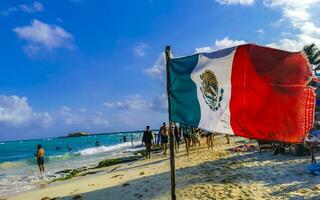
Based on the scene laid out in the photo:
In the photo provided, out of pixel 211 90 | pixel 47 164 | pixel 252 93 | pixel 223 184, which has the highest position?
pixel 211 90

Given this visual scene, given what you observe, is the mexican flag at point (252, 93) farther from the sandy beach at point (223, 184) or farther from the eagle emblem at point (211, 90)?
the sandy beach at point (223, 184)

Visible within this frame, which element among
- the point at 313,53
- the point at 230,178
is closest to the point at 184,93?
the point at 230,178

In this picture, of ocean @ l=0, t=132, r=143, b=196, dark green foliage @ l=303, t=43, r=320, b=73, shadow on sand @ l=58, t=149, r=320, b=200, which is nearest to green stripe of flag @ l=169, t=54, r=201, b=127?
shadow on sand @ l=58, t=149, r=320, b=200

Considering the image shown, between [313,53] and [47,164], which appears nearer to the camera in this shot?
[47,164]

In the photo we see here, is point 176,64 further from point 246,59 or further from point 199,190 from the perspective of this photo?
point 199,190

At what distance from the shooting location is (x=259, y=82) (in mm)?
5566

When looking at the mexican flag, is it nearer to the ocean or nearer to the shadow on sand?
the shadow on sand

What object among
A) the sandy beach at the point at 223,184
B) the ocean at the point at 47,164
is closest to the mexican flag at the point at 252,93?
the sandy beach at the point at 223,184

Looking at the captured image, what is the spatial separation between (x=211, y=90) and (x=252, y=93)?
88 cm

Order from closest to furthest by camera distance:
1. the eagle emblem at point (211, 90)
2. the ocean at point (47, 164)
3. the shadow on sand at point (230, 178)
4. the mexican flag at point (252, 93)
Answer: the mexican flag at point (252, 93) < the eagle emblem at point (211, 90) < the shadow on sand at point (230, 178) < the ocean at point (47, 164)

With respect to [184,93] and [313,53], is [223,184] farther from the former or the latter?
[313,53]

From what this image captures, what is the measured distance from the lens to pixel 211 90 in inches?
251

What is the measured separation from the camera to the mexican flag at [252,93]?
530 centimetres

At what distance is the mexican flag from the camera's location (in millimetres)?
5301
